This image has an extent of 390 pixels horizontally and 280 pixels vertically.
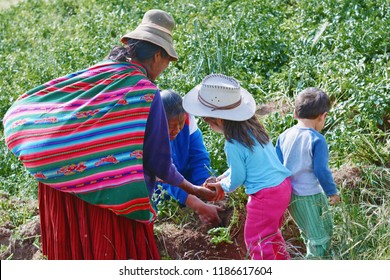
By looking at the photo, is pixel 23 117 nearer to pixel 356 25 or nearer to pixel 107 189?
pixel 107 189

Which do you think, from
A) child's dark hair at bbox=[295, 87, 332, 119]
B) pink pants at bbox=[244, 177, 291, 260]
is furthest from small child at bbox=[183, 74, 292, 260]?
child's dark hair at bbox=[295, 87, 332, 119]

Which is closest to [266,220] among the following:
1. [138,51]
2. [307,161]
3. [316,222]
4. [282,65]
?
[316,222]

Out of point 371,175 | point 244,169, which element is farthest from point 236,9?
point 244,169

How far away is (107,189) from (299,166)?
3.79 feet

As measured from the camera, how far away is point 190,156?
17.5 ft

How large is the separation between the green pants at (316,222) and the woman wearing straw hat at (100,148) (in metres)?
0.84

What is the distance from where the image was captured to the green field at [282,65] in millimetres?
5336

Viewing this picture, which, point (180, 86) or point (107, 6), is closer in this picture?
point (180, 86)

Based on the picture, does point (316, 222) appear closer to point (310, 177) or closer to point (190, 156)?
point (310, 177)

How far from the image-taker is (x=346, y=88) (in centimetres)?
612

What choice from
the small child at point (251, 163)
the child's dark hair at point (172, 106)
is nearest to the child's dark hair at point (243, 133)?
the small child at point (251, 163)

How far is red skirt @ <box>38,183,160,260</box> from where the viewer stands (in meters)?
4.34

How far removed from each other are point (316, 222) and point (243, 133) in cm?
69

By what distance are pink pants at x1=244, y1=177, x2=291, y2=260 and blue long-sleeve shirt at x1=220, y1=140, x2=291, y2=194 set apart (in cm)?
5
